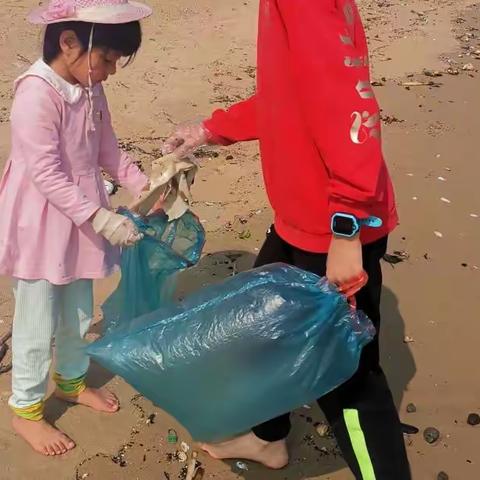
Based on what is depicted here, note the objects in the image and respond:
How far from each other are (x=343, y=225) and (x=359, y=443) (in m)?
0.75

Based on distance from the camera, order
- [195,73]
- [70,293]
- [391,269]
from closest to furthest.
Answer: [70,293]
[391,269]
[195,73]

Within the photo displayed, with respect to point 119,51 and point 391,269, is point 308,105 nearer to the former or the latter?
point 119,51

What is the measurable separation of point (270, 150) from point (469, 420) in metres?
1.54

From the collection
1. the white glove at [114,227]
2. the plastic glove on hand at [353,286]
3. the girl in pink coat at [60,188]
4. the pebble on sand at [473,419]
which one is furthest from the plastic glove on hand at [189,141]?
the pebble on sand at [473,419]

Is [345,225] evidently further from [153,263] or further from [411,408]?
[411,408]

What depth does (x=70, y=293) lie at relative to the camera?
8.41ft

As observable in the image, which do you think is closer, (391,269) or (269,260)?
(269,260)

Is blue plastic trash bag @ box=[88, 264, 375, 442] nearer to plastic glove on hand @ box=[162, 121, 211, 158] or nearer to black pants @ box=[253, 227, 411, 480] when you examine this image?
black pants @ box=[253, 227, 411, 480]

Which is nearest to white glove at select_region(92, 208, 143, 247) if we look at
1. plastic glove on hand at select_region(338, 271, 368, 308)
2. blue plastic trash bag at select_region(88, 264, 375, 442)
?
blue plastic trash bag at select_region(88, 264, 375, 442)

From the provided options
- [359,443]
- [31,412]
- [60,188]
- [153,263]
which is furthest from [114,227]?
[359,443]

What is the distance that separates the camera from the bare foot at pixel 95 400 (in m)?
2.85

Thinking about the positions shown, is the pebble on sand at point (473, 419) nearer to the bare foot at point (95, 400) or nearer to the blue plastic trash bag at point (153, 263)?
the blue plastic trash bag at point (153, 263)

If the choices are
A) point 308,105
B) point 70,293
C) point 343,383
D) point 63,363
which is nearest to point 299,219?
point 308,105

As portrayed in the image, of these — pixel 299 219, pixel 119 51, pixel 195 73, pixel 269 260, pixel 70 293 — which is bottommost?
pixel 195 73
